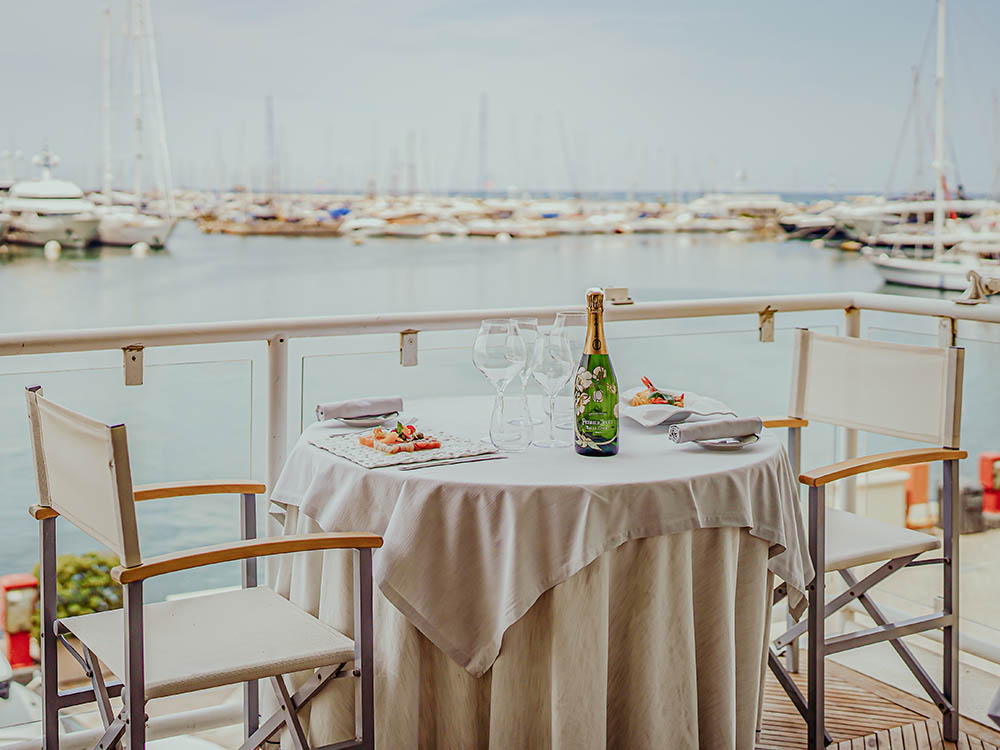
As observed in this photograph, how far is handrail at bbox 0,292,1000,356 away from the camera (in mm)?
2248

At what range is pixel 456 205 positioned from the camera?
14.9 meters

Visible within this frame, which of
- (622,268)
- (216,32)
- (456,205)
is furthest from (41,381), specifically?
(216,32)

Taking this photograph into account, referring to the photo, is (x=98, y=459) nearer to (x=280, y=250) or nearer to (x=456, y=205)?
(x=456, y=205)

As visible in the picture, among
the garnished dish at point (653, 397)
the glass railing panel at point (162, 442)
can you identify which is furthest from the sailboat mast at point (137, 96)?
the garnished dish at point (653, 397)

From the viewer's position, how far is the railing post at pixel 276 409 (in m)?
2.52

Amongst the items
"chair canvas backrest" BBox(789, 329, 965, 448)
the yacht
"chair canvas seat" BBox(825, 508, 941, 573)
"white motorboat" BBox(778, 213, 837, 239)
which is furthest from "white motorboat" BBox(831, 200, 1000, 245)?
"chair canvas seat" BBox(825, 508, 941, 573)

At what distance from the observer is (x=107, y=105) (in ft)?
53.3

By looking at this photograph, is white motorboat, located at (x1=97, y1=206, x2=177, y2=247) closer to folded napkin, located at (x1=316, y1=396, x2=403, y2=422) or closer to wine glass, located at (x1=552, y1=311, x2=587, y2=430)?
folded napkin, located at (x1=316, y1=396, x2=403, y2=422)

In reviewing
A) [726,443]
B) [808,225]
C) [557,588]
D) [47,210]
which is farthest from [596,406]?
[808,225]

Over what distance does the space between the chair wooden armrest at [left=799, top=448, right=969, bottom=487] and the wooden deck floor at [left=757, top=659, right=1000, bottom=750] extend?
2.25ft

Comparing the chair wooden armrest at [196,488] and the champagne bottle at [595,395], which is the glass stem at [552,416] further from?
the chair wooden armrest at [196,488]

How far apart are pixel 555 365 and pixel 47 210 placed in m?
13.3

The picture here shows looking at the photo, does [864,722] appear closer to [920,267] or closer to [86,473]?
[86,473]

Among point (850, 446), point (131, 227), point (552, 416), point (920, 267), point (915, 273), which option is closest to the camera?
point (552, 416)
